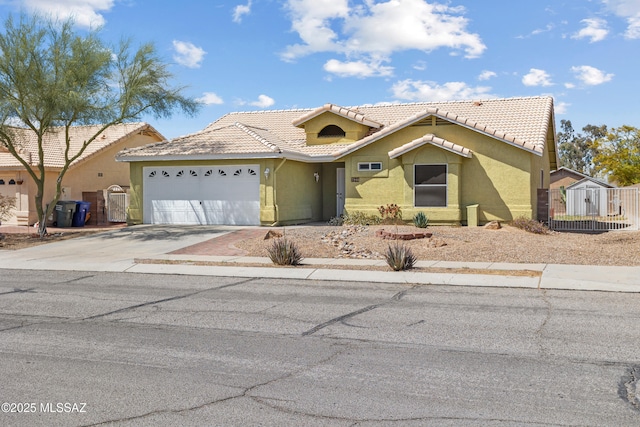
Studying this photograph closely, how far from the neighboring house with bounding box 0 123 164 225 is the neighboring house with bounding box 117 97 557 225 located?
5314 mm

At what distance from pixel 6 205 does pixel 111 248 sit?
35.7 ft

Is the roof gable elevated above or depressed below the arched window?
above

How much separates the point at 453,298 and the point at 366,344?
148 inches

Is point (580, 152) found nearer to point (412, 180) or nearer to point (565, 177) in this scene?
point (565, 177)

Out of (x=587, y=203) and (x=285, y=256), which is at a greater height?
(x=587, y=203)

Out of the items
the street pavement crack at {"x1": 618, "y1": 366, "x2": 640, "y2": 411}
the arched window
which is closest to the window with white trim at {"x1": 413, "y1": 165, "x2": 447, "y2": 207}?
the arched window

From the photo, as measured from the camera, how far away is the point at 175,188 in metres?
25.7

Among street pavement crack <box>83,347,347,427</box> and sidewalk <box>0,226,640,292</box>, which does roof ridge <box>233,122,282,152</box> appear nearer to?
sidewalk <box>0,226,640,292</box>

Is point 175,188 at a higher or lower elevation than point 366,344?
higher

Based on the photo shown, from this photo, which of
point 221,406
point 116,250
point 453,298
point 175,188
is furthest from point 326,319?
point 175,188

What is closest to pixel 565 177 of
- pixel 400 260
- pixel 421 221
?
pixel 421 221

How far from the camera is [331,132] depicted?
2803 centimetres

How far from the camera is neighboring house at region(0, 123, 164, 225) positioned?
2866 centimetres

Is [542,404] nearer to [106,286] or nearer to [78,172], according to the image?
[106,286]
